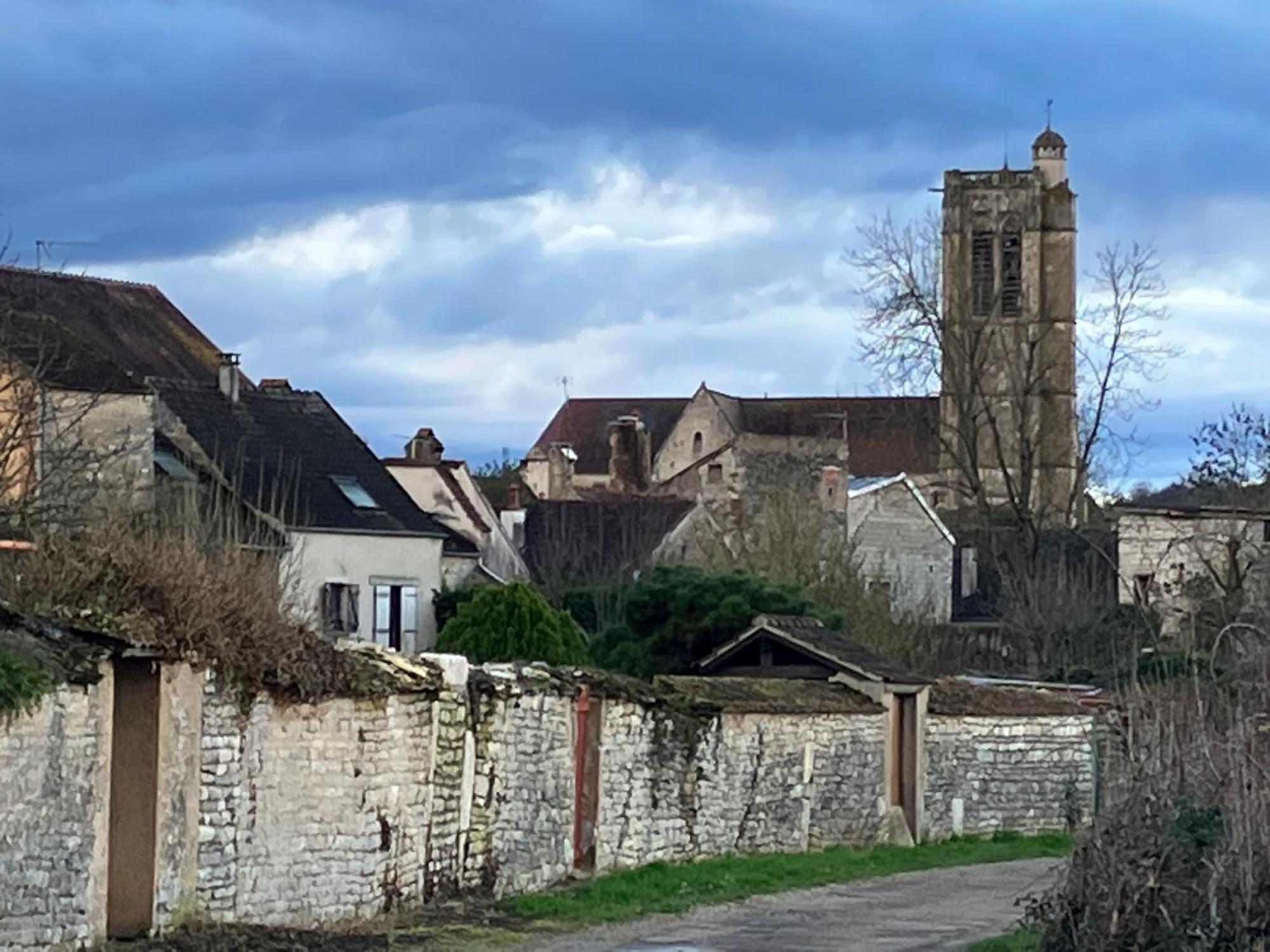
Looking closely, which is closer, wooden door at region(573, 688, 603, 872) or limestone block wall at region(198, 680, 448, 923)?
limestone block wall at region(198, 680, 448, 923)

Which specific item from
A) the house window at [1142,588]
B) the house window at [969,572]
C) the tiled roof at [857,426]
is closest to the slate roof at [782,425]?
the tiled roof at [857,426]

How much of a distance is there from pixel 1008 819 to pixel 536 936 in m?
17.6

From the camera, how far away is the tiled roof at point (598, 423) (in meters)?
105

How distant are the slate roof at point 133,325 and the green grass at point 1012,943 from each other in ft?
108

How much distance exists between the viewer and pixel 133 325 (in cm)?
5475

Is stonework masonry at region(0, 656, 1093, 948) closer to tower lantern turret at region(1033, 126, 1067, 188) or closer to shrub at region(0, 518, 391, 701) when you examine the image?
shrub at region(0, 518, 391, 701)

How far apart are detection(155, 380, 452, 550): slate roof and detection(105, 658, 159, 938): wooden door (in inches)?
1075

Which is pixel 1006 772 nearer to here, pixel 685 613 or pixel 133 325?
pixel 685 613

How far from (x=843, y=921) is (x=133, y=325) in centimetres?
3569

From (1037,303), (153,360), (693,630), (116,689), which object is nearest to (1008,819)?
(693,630)

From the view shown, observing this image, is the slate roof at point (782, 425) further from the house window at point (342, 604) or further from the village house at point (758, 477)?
the house window at point (342, 604)

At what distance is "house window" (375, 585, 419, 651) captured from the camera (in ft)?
167

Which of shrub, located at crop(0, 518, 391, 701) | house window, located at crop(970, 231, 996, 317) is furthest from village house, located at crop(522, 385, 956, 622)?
shrub, located at crop(0, 518, 391, 701)

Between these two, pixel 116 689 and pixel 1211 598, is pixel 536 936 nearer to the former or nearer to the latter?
pixel 116 689
